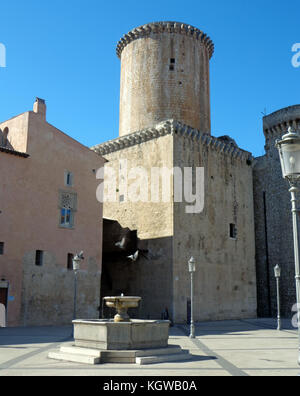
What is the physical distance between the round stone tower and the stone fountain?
60.8 feet

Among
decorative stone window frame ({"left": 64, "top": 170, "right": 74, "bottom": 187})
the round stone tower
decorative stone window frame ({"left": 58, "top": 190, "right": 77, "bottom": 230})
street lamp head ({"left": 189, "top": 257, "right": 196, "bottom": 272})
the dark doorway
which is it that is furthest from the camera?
the round stone tower

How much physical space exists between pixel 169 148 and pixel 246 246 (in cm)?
879

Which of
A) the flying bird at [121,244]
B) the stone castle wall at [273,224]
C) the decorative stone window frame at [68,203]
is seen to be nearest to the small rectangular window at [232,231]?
the stone castle wall at [273,224]

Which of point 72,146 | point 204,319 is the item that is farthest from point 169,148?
point 204,319

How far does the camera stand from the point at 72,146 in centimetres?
2367

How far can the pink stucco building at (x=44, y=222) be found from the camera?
66.0ft

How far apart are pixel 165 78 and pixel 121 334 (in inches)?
829

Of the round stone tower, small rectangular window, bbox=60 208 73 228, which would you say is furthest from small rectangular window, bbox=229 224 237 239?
small rectangular window, bbox=60 208 73 228

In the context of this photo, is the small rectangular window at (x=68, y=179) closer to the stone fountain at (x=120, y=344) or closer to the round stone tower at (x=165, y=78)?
the round stone tower at (x=165, y=78)

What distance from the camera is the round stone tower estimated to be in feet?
91.0

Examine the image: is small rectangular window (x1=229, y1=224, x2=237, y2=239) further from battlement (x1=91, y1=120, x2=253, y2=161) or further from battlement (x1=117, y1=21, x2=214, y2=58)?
battlement (x1=117, y1=21, x2=214, y2=58)

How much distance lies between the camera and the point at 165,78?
2788 cm

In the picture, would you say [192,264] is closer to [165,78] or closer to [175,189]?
[175,189]

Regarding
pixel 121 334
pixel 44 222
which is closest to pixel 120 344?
pixel 121 334
